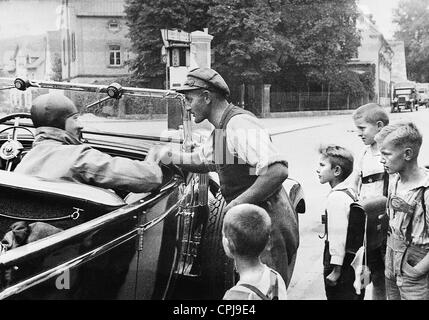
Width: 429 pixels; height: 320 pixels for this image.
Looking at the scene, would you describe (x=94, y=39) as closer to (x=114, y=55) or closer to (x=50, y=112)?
(x=114, y=55)

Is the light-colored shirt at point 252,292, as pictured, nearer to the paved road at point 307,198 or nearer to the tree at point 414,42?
the paved road at point 307,198

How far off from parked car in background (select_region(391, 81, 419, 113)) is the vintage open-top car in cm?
1827

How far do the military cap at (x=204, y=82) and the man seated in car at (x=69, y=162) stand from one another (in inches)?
13.4

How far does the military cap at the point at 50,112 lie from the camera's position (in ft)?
6.64

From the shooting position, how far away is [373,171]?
2.56 metres

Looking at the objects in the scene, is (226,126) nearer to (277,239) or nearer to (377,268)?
(277,239)

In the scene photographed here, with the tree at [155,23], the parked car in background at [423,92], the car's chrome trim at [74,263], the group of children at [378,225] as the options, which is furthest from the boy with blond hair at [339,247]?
the parked car in background at [423,92]

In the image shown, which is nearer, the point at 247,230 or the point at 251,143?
the point at 247,230

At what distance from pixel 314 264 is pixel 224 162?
1.90 m

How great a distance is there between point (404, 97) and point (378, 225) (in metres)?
20.6

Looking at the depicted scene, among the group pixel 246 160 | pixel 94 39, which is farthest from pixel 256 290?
pixel 94 39

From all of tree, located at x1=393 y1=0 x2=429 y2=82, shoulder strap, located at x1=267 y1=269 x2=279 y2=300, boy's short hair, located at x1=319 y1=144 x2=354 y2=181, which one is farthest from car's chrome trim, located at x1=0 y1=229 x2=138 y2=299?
tree, located at x1=393 y1=0 x2=429 y2=82

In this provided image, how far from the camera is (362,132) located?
2566 millimetres
